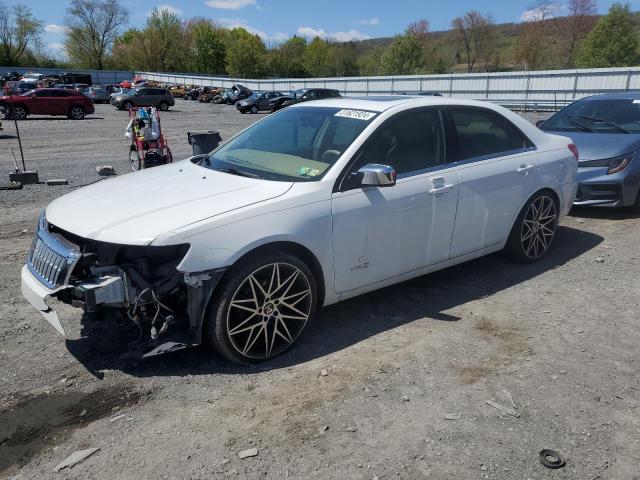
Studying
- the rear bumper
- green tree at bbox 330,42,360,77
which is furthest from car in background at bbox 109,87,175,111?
green tree at bbox 330,42,360,77

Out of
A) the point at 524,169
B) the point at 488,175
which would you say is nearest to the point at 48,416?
the point at 488,175

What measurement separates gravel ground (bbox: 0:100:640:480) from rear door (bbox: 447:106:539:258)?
1.80 ft

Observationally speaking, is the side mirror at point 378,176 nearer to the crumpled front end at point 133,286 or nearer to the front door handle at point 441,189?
the front door handle at point 441,189

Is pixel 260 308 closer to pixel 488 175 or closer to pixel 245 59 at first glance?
pixel 488 175

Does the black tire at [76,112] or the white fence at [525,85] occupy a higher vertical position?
the white fence at [525,85]

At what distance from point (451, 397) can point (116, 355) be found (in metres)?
2.26

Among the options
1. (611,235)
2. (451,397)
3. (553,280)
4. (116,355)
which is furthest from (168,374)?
(611,235)

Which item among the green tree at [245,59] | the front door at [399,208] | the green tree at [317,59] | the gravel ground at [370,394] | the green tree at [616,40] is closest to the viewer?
the gravel ground at [370,394]

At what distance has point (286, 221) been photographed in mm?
3580

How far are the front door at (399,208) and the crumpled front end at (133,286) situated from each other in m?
1.05

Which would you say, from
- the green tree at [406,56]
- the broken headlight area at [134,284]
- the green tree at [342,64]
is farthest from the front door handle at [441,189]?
the green tree at [342,64]

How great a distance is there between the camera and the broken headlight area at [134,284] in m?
3.29

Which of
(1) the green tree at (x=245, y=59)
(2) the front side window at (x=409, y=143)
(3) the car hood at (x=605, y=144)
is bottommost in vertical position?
(3) the car hood at (x=605, y=144)

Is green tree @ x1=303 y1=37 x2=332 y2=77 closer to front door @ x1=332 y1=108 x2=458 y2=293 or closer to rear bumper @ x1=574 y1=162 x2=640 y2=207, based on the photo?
rear bumper @ x1=574 y1=162 x2=640 y2=207
